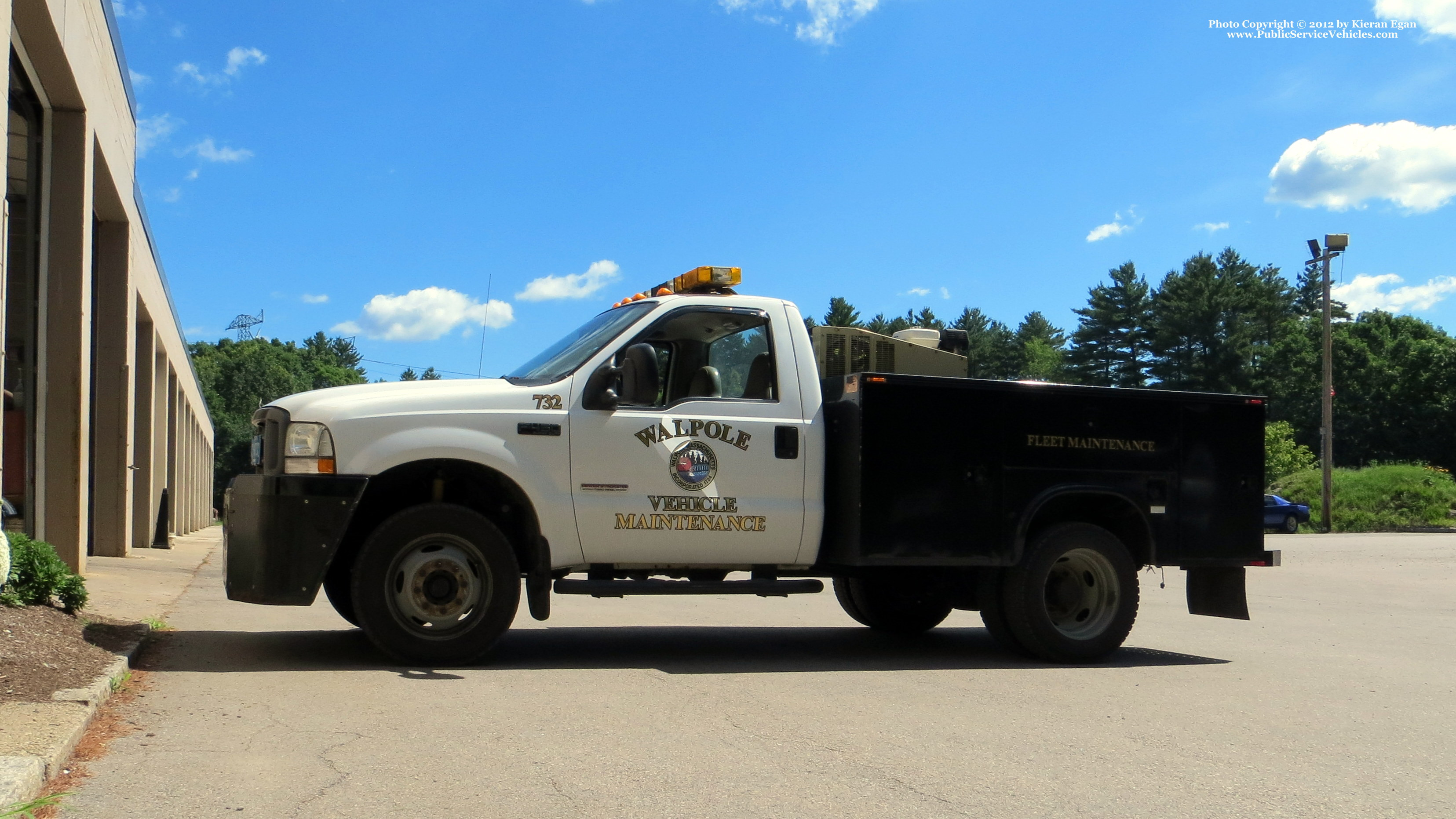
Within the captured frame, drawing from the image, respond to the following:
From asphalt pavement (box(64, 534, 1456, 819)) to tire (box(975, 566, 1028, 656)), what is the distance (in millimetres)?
139

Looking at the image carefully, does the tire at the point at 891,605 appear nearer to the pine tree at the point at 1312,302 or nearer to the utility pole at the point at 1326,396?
the utility pole at the point at 1326,396

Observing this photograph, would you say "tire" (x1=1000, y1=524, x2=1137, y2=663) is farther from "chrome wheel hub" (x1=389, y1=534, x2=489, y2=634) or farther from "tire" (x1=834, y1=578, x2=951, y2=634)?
"chrome wheel hub" (x1=389, y1=534, x2=489, y2=634)

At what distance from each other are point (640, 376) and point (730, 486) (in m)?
0.95

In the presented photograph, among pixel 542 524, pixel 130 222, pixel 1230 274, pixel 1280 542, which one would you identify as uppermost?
pixel 1230 274

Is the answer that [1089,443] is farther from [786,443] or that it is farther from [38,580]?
[38,580]

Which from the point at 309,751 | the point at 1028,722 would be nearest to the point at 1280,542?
the point at 1028,722

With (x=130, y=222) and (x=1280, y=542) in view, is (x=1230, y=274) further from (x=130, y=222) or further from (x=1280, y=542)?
(x=130, y=222)

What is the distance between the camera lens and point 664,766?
5230 millimetres

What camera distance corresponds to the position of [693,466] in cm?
798

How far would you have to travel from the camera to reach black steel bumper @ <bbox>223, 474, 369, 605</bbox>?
7230 millimetres

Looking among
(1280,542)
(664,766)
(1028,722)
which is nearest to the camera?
(664,766)

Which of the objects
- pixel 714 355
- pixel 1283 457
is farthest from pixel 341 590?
pixel 1283 457

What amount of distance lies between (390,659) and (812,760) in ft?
10.2

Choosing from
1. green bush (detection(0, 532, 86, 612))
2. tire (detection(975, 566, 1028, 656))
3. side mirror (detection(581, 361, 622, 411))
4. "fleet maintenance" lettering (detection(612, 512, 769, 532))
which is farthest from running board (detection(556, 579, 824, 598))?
green bush (detection(0, 532, 86, 612))
